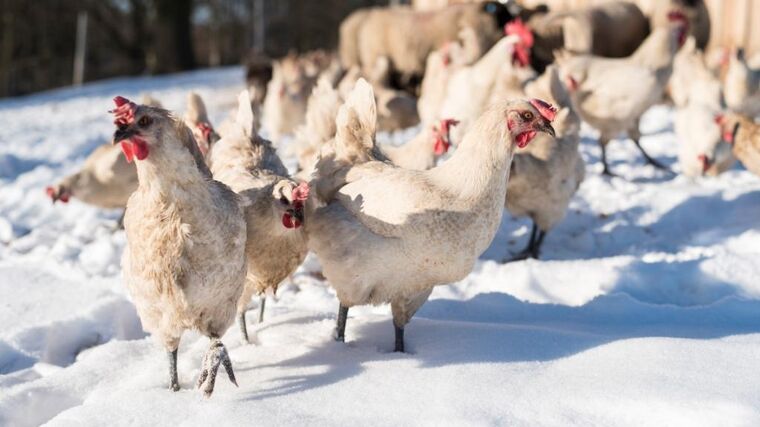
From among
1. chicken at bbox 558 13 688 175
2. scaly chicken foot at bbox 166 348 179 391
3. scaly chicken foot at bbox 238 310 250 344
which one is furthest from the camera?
chicken at bbox 558 13 688 175

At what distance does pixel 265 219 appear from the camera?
11.8 feet

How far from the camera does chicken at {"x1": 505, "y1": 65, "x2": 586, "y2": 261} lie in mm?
5418

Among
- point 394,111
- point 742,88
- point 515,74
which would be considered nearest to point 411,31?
point 394,111

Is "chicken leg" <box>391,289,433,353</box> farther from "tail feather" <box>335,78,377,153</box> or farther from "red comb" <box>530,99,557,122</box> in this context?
"red comb" <box>530,99,557,122</box>

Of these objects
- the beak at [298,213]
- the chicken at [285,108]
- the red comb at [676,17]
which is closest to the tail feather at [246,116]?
the beak at [298,213]

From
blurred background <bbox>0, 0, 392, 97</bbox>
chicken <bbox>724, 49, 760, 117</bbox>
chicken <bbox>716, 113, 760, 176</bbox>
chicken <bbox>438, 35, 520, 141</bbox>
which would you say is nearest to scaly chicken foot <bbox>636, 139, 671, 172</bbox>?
chicken <bbox>716, 113, 760, 176</bbox>

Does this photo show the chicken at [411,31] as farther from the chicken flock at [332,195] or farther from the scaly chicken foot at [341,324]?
the scaly chicken foot at [341,324]

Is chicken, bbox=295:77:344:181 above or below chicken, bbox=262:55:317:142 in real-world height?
above

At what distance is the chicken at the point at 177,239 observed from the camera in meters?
2.87

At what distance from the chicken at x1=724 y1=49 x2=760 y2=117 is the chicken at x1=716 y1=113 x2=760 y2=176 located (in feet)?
6.88

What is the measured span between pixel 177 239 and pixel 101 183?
399 centimetres

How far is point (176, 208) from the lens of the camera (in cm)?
294

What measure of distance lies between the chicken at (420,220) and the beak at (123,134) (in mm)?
1158

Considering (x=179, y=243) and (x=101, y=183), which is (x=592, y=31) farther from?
(x=179, y=243)
